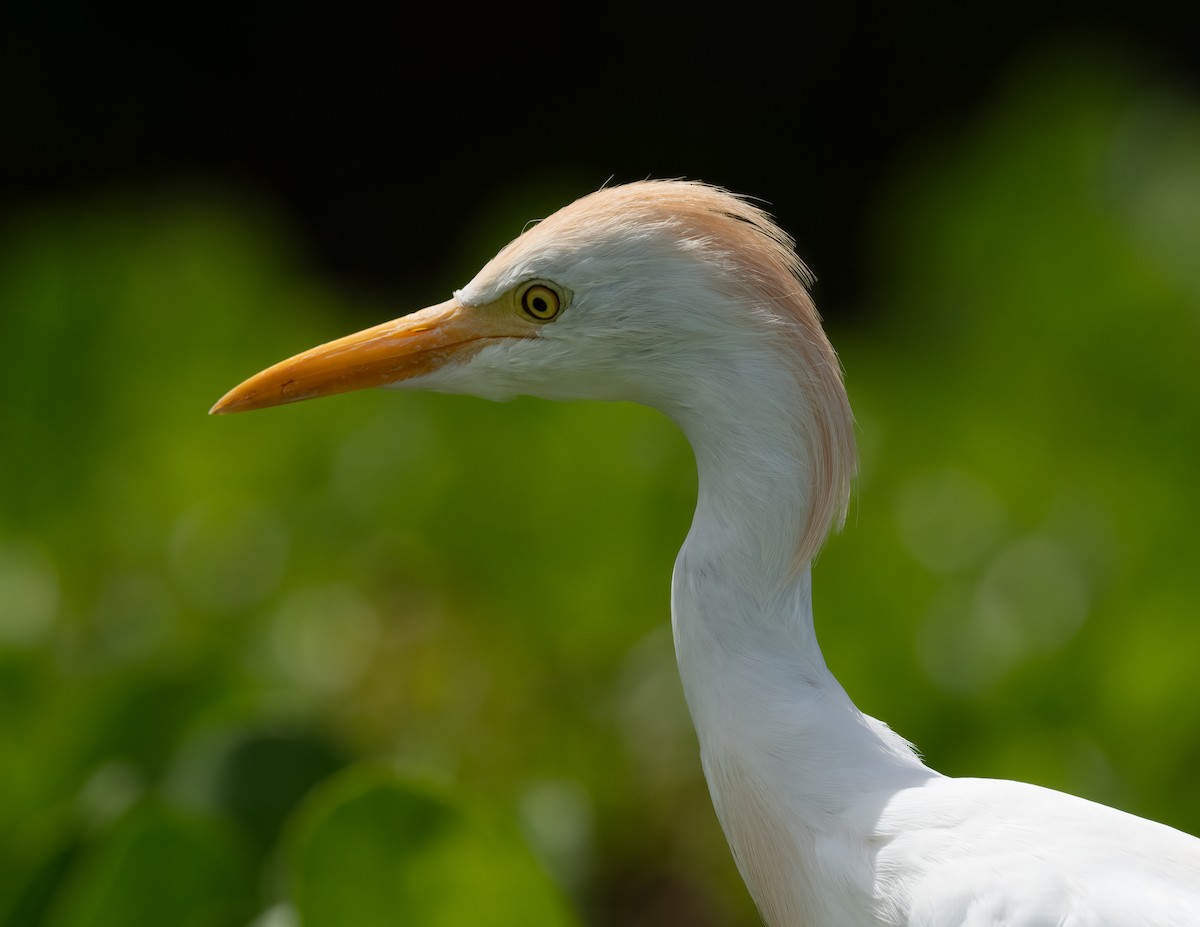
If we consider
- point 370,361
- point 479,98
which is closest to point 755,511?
point 370,361

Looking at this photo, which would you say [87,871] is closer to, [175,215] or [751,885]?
[751,885]

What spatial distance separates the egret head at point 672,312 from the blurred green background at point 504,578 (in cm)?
76

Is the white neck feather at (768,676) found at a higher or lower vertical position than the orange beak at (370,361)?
lower

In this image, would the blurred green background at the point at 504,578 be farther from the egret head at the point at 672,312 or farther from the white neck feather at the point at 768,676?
the egret head at the point at 672,312

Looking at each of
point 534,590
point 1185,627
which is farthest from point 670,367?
point 534,590

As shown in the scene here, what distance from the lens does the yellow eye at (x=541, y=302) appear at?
1.54 m

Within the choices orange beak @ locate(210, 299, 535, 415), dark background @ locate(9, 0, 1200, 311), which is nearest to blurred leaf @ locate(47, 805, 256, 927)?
orange beak @ locate(210, 299, 535, 415)

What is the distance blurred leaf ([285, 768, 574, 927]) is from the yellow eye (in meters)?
0.77

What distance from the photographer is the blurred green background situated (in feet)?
7.66

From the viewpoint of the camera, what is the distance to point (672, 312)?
1.51 m

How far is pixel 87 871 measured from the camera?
218cm

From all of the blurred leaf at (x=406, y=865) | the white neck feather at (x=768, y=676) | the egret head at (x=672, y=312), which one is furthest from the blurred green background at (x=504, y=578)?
the egret head at (x=672, y=312)

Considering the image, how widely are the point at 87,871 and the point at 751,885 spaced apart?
110 centimetres

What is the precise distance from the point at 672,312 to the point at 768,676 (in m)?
0.39
